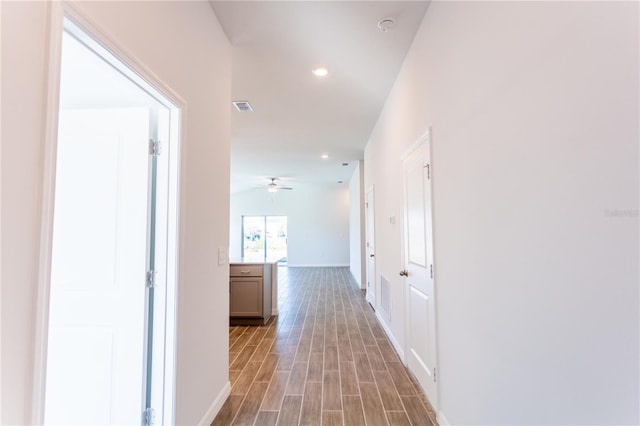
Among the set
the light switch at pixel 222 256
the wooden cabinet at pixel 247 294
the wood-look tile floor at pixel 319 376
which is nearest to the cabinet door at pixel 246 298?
the wooden cabinet at pixel 247 294

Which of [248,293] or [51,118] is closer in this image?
[51,118]

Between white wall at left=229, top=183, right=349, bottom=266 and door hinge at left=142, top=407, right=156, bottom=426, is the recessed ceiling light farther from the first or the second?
white wall at left=229, top=183, right=349, bottom=266

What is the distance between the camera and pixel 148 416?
1605mm

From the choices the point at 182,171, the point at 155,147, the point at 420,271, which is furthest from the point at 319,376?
the point at 155,147

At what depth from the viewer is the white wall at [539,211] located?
2.59 feet

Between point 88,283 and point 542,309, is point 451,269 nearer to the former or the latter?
point 542,309

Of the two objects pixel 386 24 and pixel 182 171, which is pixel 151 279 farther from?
pixel 386 24

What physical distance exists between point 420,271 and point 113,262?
2.15 metres

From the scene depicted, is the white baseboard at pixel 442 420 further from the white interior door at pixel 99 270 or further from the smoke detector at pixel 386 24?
the smoke detector at pixel 386 24

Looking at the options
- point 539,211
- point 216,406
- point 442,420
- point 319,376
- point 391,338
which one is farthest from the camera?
point 391,338

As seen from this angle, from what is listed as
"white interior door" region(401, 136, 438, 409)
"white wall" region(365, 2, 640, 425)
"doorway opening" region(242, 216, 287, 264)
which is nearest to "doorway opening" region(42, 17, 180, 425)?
"white wall" region(365, 2, 640, 425)

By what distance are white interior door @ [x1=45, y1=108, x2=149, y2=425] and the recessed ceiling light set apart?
185cm

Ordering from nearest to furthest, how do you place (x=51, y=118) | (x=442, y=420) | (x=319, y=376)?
(x=51, y=118) < (x=442, y=420) < (x=319, y=376)

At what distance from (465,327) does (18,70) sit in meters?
2.10
